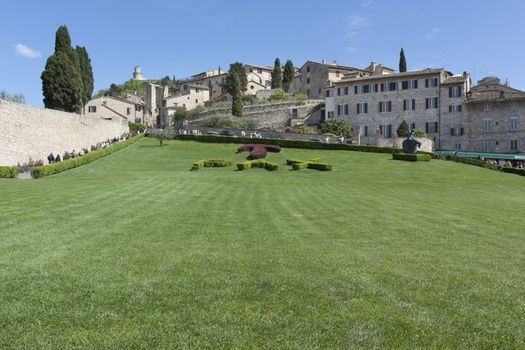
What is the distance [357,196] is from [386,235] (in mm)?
9977

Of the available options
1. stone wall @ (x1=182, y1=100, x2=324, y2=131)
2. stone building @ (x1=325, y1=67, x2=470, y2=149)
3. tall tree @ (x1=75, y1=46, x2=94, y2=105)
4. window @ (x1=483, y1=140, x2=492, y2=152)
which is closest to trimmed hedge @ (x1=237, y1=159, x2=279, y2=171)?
stone building @ (x1=325, y1=67, x2=470, y2=149)

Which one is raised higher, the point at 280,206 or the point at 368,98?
the point at 368,98

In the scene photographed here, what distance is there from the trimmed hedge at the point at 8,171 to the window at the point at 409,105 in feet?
185

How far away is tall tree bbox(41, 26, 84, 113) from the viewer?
54.1 m

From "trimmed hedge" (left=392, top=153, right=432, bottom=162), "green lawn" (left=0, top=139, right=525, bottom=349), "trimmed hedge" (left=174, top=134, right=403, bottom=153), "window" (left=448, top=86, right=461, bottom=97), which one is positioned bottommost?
"green lawn" (left=0, top=139, right=525, bottom=349)

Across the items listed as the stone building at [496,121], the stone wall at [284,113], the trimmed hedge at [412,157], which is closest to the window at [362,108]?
the stone wall at [284,113]

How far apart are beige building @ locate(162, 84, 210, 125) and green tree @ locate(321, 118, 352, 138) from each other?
46.9 metres

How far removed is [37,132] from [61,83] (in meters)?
17.7

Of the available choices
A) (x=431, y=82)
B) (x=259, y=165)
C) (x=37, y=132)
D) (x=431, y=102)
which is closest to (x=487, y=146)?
(x=431, y=102)

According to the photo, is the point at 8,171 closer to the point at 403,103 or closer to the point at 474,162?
the point at 474,162

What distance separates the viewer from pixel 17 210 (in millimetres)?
14094

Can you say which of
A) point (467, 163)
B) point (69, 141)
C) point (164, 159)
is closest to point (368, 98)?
point (467, 163)

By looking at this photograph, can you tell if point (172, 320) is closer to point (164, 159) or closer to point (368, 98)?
point (164, 159)

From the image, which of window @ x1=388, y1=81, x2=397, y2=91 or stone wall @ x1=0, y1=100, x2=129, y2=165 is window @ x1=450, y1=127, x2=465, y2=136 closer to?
window @ x1=388, y1=81, x2=397, y2=91
